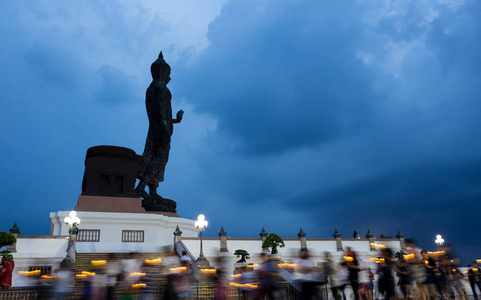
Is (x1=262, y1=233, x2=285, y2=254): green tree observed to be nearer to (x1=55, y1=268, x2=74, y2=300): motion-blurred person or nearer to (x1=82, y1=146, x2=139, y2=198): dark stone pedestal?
(x1=82, y1=146, x2=139, y2=198): dark stone pedestal

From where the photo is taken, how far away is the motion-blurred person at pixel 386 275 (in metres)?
9.82

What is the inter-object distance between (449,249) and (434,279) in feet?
4.68

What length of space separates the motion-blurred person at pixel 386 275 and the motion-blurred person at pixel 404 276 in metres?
A: 0.24

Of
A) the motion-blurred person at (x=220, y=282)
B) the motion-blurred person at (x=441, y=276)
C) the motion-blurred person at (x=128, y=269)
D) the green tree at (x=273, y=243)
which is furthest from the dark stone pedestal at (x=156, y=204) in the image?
the motion-blurred person at (x=441, y=276)

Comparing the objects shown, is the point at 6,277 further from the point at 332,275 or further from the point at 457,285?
the point at 457,285

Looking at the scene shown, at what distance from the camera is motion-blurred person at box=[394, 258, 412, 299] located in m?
9.91

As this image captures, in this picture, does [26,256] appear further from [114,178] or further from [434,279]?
[434,279]

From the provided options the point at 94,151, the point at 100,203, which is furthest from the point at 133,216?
the point at 94,151

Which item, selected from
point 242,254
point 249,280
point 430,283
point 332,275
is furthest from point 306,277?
point 242,254

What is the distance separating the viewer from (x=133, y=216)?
30.3m

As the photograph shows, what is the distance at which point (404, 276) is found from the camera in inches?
393

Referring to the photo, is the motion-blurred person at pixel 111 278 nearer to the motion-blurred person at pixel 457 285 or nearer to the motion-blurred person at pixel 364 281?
the motion-blurred person at pixel 364 281

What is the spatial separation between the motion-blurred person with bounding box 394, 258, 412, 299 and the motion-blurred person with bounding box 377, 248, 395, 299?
0.80 feet

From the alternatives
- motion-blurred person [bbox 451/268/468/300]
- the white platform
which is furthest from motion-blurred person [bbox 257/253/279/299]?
the white platform
